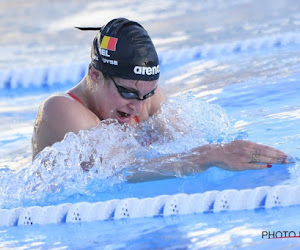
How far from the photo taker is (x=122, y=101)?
3086 mm

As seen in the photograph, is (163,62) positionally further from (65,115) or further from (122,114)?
(65,115)

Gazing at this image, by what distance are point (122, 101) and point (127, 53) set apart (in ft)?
0.70

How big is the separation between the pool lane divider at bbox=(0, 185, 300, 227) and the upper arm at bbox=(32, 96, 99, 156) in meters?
0.32

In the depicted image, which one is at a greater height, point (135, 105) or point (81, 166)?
point (135, 105)

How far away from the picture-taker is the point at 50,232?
9.48 feet

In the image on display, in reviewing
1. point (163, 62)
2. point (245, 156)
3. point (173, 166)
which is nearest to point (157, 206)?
point (173, 166)

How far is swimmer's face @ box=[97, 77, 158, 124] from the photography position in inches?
121

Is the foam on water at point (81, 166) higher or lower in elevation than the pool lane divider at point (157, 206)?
higher

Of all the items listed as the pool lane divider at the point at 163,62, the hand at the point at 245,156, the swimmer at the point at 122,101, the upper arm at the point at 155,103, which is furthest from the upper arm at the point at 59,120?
the pool lane divider at the point at 163,62

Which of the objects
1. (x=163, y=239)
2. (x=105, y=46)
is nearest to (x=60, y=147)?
(x=105, y=46)

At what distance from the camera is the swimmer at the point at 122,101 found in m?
3.04

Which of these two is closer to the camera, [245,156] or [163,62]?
[245,156]

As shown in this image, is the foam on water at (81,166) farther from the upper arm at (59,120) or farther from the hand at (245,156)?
the hand at (245,156)

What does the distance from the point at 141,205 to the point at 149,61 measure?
65 cm
